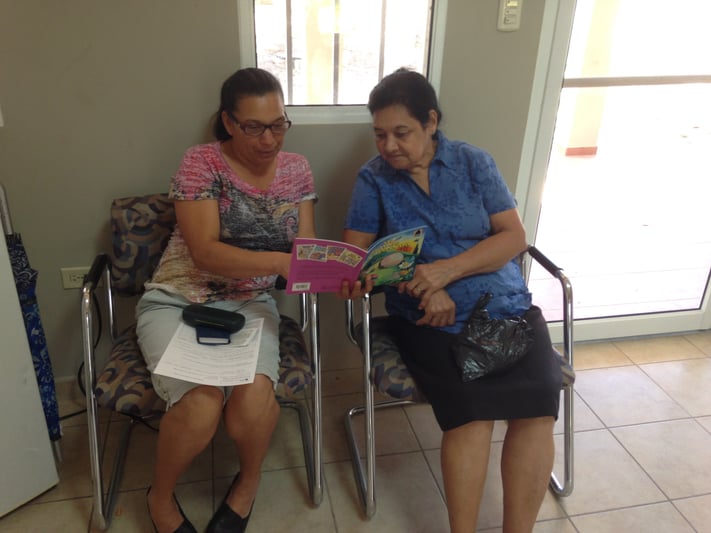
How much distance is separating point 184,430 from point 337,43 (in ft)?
4.11

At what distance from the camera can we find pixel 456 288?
1602mm

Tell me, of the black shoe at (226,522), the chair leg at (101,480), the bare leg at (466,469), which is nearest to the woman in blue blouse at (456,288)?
the bare leg at (466,469)

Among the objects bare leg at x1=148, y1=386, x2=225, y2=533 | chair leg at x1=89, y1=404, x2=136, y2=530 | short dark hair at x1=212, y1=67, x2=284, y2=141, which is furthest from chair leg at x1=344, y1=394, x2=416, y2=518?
short dark hair at x1=212, y1=67, x2=284, y2=141

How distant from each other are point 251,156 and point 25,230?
0.81m

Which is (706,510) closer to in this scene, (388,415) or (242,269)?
(388,415)

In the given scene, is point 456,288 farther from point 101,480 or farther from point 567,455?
point 101,480

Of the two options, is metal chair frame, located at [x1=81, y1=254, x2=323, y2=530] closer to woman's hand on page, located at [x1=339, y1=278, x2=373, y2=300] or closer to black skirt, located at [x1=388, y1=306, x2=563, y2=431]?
woman's hand on page, located at [x1=339, y1=278, x2=373, y2=300]

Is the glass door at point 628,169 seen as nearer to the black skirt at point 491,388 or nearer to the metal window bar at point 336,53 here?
the metal window bar at point 336,53

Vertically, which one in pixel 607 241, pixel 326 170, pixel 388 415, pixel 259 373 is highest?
pixel 326 170

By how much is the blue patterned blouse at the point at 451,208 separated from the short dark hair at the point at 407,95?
0.12 meters

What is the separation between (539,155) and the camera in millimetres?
2057

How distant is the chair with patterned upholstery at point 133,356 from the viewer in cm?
141

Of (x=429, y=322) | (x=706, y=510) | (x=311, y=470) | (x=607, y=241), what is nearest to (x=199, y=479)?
(x=311, y=470)

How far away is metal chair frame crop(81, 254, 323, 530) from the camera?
143 cm
